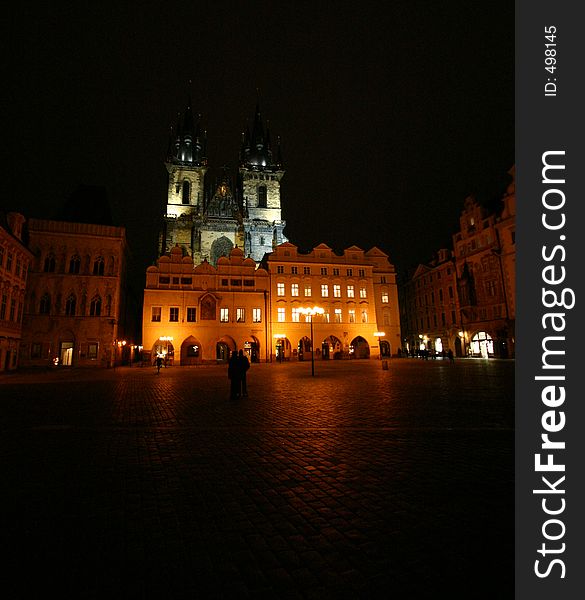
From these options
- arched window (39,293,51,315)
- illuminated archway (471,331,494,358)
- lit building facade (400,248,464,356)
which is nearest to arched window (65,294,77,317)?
arched window (39,293,51,315)

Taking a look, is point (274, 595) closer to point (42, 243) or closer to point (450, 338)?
point (42, 243)

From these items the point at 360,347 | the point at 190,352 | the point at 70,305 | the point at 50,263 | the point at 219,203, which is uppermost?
the point at 219,203

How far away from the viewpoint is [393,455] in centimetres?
556

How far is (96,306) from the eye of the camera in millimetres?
38219

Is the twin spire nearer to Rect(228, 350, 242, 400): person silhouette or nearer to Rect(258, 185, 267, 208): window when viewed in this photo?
Rect(258, 185, 267, 208): window

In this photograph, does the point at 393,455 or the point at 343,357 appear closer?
the point at 393,455

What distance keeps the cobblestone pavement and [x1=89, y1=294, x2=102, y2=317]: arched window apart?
33276 millimetres

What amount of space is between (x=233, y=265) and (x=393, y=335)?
934 inches

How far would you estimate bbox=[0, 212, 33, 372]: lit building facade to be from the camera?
2983 cm

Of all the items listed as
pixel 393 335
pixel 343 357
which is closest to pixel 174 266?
pixel 343 357

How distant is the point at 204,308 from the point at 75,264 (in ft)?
45.8

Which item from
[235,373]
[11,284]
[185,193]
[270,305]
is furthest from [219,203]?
[235,373]

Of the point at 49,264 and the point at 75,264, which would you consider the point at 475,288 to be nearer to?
the point at 75,264

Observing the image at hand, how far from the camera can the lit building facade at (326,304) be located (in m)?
45.1
